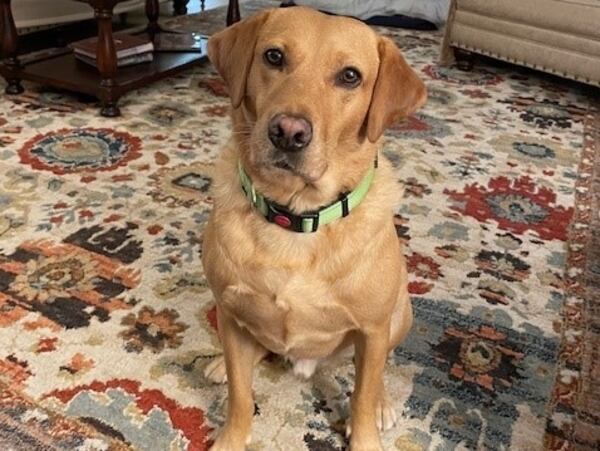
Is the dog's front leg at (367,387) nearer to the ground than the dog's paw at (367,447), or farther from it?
farther from it

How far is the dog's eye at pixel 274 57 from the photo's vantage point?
3.55 feet

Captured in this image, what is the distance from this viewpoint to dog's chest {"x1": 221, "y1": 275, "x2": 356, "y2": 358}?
3.64ft

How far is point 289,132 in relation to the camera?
1.00 meters

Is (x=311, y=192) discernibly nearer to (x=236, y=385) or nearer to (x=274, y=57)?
(x=274, y=57)

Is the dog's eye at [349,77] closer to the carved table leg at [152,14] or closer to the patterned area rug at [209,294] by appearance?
the patterned area rug at [209,294]

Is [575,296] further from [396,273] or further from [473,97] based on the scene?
[473,97]

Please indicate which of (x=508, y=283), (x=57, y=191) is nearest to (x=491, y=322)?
(x=508, y=283)

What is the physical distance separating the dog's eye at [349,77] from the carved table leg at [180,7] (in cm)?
353

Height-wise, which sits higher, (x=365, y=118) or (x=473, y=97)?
(x=365, y=118)

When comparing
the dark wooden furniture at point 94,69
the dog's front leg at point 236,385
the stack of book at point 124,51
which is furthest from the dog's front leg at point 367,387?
the stack of book at point 124,51

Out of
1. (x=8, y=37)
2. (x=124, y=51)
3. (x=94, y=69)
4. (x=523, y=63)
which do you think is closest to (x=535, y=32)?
(x=523, y=63)

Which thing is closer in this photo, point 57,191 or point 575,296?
point 575,296

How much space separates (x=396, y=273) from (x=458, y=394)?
1.33 ft

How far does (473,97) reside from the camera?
10.4 ft
